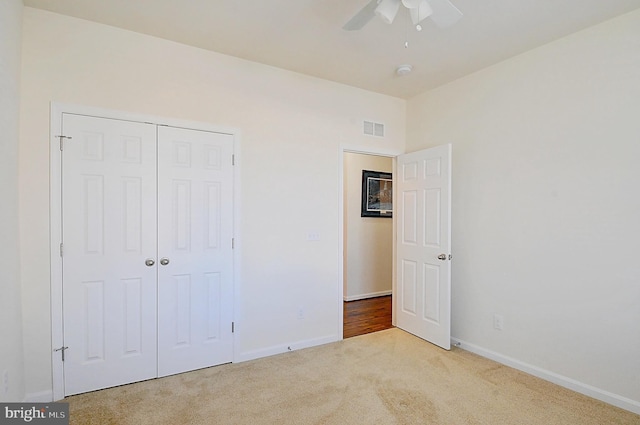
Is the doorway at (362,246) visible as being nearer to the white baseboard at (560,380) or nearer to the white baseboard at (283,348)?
the white baseboard at (283,348)

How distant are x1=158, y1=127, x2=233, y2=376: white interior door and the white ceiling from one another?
2.66 feet

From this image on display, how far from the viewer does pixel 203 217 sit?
9.23 ft

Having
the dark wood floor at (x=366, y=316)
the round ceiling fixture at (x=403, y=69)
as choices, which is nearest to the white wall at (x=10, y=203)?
the dark wood floor at (x=366, y=316)

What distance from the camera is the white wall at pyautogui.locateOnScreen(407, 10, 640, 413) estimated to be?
7.46 ft

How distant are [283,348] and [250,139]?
2062mm

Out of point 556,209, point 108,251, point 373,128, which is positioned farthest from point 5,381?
point 556,209

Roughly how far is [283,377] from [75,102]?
8.78 ft

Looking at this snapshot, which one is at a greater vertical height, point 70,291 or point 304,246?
point 304,246

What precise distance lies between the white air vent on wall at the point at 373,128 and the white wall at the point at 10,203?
2.97 meters

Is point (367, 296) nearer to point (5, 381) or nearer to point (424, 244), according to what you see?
point (424, 244)

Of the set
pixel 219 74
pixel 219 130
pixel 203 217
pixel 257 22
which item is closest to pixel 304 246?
pixel 203 217

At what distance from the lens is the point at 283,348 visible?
10.3 feet

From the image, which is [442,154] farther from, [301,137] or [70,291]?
[70,291]

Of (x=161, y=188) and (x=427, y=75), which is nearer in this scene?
(x=161, y=188)
